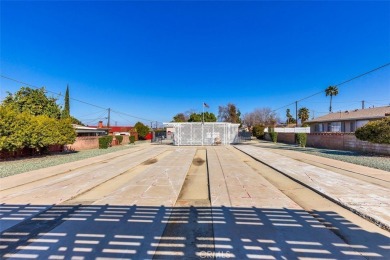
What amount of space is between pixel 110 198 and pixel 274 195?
4.49 m

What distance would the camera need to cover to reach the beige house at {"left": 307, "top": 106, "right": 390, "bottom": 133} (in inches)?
1079

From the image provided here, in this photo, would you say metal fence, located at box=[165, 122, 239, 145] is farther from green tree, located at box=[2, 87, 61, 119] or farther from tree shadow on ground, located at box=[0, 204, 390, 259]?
tree shadow on ground, located at box=[0, 204, 390, 259]

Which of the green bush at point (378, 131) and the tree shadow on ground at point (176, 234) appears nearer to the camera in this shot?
the tree shadow on ground at point (176, 234)

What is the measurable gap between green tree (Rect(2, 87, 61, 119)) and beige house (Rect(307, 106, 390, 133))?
35767 mm

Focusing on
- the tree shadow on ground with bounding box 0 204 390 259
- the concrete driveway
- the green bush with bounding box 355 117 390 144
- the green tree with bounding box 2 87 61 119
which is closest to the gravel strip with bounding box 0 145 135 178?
the concrete driveway

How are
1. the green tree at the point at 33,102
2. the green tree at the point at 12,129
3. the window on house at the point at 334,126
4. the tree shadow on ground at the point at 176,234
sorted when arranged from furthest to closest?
1. the window on house at the point at 334,126
2. the green tree at the point at 33,102
3. the green tree at the point at 12,129
4. the tree shadow on ground at the point at 176,234

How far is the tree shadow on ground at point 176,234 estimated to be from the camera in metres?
3.44

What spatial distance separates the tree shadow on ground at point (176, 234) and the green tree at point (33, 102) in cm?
2348

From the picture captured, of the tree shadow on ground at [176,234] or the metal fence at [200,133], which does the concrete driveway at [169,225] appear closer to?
the tree shadow on ground at [176,234]

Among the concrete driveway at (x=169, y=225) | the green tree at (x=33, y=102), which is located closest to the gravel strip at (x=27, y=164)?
the concrete driveway at (x=169, y=225)

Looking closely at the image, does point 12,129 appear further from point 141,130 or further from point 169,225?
point 141,130

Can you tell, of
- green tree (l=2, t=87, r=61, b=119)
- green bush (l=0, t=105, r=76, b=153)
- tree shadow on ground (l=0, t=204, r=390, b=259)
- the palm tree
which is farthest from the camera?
the palm tree

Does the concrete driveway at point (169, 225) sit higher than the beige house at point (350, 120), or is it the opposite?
the beige house at point (350, 120)

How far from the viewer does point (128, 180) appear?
9.04 metres
